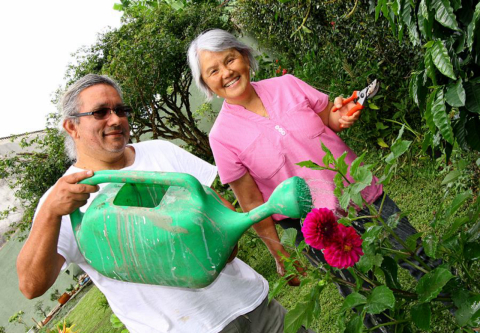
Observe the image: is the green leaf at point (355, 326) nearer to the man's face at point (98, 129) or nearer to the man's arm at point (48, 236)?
the man's arm at point (48, 236)

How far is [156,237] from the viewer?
975 millimetres

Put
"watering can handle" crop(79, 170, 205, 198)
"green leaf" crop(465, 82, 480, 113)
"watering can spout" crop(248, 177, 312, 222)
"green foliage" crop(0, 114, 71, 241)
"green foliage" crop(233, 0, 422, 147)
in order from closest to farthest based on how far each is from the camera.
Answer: "watering can spout" crop(248, 177, 312, 222) < "watering can handle" crop(79, 170, 205, 198) < "green leaf" crop(465, 82, 480, 113) < "green foliage" crop(233, 0, 422, 147) < "green foliage" crop(0, 114, 71, 241)

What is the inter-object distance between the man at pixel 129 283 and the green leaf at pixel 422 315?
59 cm

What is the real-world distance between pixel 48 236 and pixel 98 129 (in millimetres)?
428

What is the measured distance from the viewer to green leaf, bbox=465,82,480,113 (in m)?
1.30

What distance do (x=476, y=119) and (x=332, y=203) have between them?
22.6 inches

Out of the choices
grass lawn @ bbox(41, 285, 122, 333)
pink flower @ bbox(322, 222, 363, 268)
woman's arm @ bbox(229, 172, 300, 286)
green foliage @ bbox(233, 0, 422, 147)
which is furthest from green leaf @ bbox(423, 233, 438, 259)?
grass lawn @ bbox(41, 285, 122, 333)

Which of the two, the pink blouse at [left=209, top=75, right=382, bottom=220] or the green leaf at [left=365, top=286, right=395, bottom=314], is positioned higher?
the pink blouse at [left=209, top=75, right=382, bottom=220]

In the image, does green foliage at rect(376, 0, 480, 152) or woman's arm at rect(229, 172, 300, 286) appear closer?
green foliage at rect(376, 0, 480, 152)

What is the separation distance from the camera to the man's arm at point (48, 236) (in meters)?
1.09

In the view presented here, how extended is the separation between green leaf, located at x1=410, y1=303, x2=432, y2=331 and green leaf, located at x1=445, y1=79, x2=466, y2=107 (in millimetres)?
598

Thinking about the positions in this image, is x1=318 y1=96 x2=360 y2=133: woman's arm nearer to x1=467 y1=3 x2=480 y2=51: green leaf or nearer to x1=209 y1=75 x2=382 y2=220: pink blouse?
x1=209 y1=75 x2=382 y2=220: pink blouse

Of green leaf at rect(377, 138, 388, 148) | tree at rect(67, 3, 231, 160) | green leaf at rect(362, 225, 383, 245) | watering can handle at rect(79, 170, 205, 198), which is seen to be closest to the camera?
watering can handle at rect(79, 170, 205, 198)

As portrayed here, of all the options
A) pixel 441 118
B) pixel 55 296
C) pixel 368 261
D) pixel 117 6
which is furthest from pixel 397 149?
pixel 55 296
